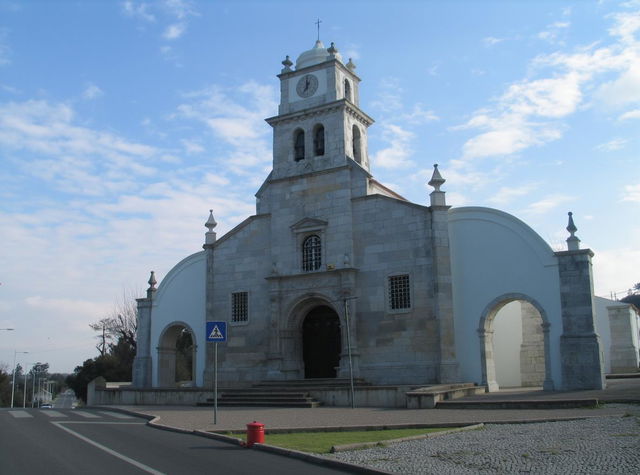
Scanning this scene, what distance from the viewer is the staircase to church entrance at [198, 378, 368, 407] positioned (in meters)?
23.6

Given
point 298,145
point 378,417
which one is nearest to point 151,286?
point 298,145

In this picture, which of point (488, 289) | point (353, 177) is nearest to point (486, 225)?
point (488, 289)

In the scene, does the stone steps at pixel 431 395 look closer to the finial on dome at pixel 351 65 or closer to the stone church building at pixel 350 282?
the stone church building at pixel 350 282

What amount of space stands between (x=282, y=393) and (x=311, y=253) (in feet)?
23.4

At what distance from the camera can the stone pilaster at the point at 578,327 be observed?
2311cm

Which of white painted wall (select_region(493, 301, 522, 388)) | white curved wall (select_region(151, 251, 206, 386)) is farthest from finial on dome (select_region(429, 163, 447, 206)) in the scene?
white curved wall (select_region(151, 251, 206, 386))

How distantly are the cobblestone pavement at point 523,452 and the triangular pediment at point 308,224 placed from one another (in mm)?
16711

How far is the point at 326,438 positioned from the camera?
12984mm

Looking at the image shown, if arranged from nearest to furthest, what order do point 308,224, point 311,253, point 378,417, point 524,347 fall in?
point 378,417
point 308,224
point 311,253
point 524,347

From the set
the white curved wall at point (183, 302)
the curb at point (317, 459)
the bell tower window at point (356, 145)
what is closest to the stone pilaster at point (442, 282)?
the bell tower window at point (356, 145)

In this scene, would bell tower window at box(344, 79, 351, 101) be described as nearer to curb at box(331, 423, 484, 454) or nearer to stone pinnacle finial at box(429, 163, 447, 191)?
stone pinnacle finial at box(429, 163, 447, 191)

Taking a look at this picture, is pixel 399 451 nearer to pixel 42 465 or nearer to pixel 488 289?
pixel 42 465

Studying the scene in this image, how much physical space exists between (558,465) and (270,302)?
21.3 metres

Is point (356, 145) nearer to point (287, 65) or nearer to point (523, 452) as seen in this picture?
point (287, 65)
